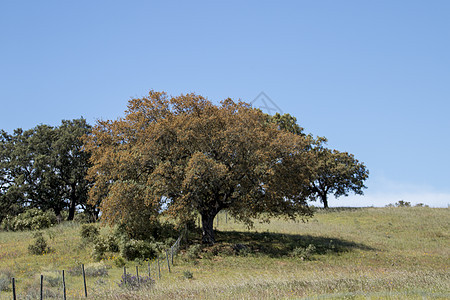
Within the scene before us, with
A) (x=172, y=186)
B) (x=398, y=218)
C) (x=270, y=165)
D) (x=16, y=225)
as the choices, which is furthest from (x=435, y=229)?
(x=16, y=225)

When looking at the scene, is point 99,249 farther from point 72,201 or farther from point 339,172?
point 339,172

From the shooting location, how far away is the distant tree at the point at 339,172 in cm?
6444

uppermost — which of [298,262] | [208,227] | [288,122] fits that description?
[288,122]

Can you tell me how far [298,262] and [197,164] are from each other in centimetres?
1022

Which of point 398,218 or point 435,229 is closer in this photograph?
point 435,229

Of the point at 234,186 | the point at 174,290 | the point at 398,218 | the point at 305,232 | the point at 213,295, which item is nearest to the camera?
the point at 213,295

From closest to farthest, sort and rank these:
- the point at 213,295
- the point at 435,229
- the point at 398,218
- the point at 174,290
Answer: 1. the point at 213,295
2. the point at 174,290
3. the point at 435,229
4. the point at 398,218

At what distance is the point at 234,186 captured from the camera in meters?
31.8

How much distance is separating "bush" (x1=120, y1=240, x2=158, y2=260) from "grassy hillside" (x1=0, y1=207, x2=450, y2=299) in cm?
102

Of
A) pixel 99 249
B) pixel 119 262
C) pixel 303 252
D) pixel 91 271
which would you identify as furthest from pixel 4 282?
pixel 303 252

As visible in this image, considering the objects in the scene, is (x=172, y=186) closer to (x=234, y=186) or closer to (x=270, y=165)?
(x=234, y=186)

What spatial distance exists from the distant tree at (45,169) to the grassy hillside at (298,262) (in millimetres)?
13426

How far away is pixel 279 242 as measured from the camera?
115 ft

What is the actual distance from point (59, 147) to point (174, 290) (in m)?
45.3
